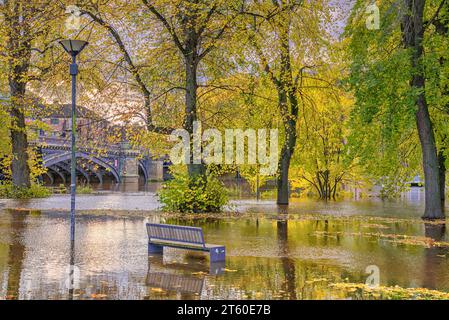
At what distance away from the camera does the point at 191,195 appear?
27.4m

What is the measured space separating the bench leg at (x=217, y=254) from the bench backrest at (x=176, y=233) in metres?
0.30

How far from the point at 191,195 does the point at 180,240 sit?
1263 centimetres

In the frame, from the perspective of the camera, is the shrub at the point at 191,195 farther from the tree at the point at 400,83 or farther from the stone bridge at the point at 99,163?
the stone bridge at the point at 99,163

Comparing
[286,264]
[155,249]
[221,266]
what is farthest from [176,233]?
[286,264]

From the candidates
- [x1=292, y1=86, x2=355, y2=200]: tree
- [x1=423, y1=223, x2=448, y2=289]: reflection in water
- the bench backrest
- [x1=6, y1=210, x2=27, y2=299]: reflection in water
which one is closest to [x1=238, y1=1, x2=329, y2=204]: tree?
[x1=292, y1=86, x2=355, y2=200]: tree

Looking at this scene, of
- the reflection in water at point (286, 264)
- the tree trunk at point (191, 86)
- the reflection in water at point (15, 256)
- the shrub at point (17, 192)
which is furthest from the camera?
the shrub at point (17, 192)

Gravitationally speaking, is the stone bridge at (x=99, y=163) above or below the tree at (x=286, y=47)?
below

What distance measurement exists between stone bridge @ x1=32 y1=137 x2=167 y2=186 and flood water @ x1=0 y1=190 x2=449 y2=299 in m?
24.1

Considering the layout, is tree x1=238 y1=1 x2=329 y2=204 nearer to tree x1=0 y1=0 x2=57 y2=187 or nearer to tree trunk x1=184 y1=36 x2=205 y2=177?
tree trunk x1=184 y1=36 x2=205 y2=177

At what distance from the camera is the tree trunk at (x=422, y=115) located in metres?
25.3

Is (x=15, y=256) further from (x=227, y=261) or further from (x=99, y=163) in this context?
(x=99, y=163)

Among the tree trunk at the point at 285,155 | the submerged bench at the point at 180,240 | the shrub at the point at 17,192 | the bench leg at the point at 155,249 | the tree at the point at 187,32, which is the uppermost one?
the tree at the point at 187,32

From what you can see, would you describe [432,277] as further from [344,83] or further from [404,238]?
[344,83]

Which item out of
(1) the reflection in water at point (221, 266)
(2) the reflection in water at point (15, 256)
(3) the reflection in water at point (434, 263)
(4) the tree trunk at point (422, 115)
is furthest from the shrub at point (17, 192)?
(3) the reflection in water at point (434, 263)
